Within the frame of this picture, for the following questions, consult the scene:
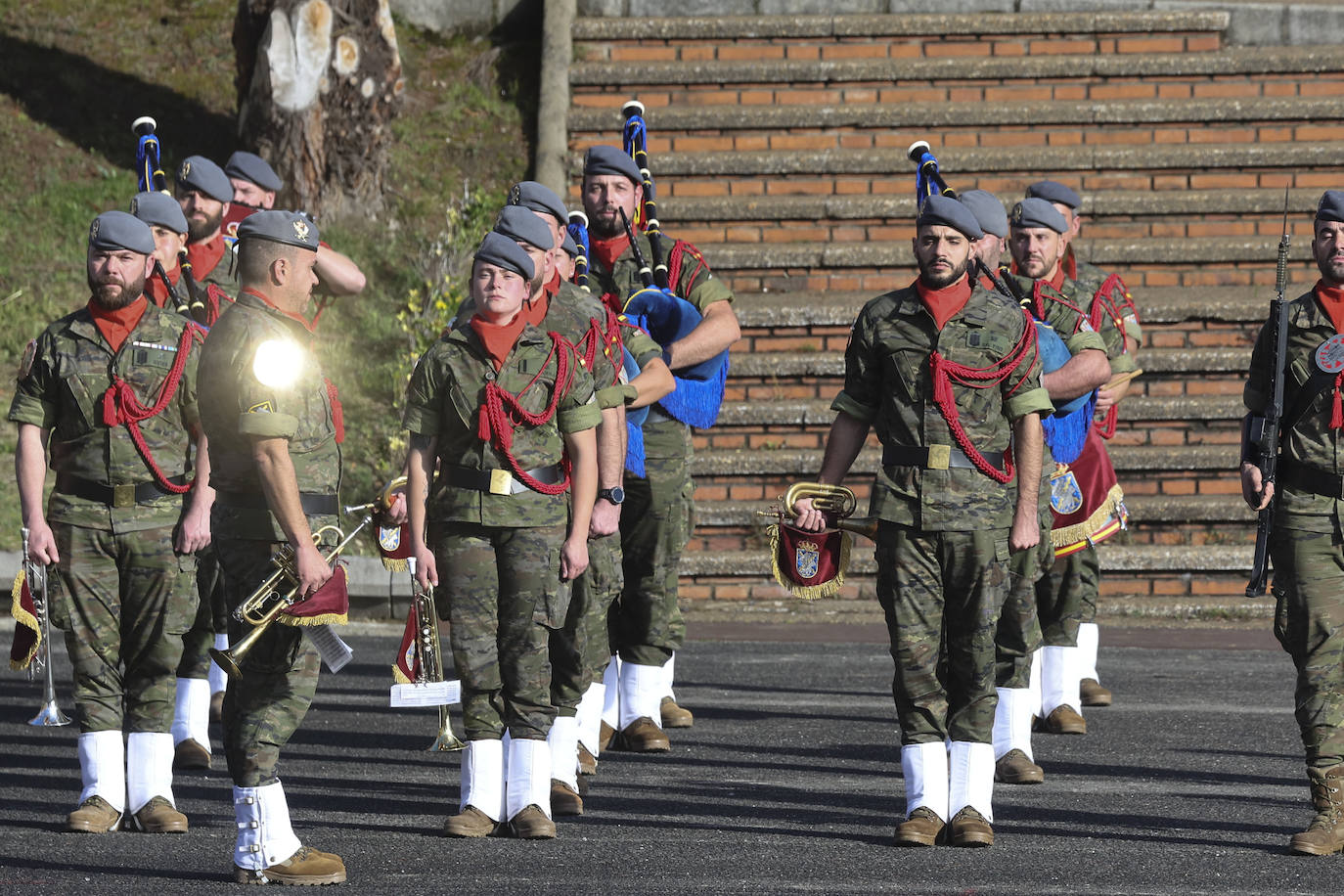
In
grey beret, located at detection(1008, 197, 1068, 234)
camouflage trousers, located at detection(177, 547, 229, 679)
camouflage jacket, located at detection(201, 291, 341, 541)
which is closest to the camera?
camouflage jacket, located at detection(201, 291, 341, 541)

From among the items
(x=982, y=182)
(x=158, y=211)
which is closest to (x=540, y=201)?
(x=158, y=211)

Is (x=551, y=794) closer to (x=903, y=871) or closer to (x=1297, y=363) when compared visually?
(x=903, y=871)

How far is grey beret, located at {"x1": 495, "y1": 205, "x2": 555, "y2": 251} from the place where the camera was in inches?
274

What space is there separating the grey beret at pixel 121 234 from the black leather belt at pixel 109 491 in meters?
0.85

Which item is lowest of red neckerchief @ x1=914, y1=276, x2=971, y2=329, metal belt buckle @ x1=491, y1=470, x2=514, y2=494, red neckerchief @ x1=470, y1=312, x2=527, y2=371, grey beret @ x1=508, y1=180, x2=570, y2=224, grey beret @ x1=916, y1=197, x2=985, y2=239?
metal belt buckle @ x1=491, y1=470, x2=514, y2=494

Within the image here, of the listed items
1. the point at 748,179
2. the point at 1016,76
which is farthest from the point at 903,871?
the point at 1016,76

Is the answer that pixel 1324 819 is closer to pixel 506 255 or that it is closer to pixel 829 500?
pixel 829 500

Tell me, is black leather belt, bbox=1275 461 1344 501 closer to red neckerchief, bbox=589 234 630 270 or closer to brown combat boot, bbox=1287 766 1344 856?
brown combat boot, bbox=1287 766 1344 856

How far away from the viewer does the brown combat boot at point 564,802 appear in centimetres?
720

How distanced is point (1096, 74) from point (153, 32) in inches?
342

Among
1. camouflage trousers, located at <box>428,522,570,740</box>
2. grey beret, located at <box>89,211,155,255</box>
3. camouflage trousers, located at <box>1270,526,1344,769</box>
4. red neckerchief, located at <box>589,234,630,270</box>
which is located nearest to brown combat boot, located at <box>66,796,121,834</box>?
camouflage trousers, located at <box>428,522,570,740</box>

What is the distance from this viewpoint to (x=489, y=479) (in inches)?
263

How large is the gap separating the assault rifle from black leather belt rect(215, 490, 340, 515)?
10.4 ft

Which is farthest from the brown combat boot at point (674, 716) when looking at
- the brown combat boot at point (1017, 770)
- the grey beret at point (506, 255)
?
the grey beret at point (506, 255)
